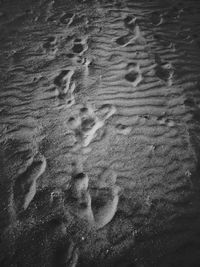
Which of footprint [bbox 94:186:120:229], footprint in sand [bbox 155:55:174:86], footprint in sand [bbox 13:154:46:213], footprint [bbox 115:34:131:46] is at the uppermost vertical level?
footprint [bbox 115:34:131:46]

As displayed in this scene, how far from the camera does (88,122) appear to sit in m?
2.96

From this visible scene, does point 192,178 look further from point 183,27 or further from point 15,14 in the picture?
point 15,14

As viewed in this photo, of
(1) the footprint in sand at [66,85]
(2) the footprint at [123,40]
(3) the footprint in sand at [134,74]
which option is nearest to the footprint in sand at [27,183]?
(1) the footprint in sand at [66,85]

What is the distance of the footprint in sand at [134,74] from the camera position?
11.3 feet

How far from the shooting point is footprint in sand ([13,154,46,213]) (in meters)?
2.37

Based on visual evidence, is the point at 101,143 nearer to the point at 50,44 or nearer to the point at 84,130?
the point at 84,130

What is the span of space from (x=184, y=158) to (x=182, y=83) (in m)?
1.29

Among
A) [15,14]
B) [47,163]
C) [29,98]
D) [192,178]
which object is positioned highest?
[15,14]

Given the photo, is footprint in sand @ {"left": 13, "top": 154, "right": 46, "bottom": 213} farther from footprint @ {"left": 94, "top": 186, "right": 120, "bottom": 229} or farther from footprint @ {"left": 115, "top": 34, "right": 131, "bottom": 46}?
footprint @ {"left": 115, "top": 34, "right": 131, "bottom": 46}

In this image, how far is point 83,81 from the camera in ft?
11.3

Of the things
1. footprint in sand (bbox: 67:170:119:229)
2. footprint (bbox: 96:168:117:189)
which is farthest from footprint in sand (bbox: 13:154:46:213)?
footprint (bbox: 96:168:117:189)

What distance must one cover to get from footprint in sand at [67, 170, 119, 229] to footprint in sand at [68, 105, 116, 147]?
0.51m

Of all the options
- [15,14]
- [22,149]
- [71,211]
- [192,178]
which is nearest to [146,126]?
[192,178]

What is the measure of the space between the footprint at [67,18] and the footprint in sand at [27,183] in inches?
126
